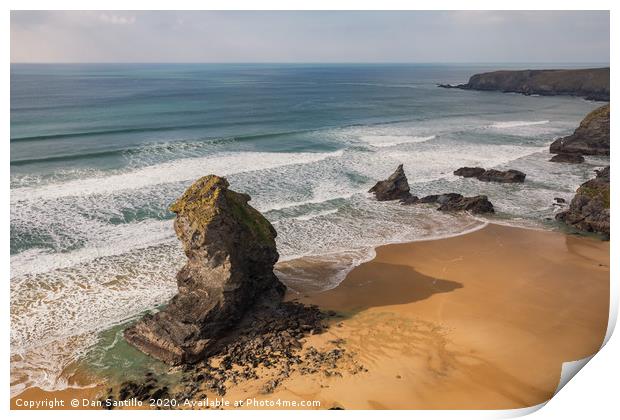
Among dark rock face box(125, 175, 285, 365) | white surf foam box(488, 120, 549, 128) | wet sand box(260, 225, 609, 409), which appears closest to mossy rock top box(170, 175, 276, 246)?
dark rock face box(125, 175, 285, 365)

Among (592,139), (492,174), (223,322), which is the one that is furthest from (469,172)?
(223,322)

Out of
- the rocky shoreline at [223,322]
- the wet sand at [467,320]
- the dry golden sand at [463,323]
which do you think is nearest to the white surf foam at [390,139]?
the wet sand at [467,320]

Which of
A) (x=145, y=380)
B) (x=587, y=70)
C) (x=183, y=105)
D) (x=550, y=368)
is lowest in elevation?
(x=145, y=380)

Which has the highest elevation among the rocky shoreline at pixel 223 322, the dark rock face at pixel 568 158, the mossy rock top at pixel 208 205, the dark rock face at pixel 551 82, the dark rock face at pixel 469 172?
the dark rock face at pixel 551 82

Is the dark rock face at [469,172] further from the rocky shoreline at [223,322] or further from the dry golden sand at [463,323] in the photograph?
the rocky shoreline at [223,322]

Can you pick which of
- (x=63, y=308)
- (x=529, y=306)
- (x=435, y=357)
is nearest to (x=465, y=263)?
(x=529, y=306)
